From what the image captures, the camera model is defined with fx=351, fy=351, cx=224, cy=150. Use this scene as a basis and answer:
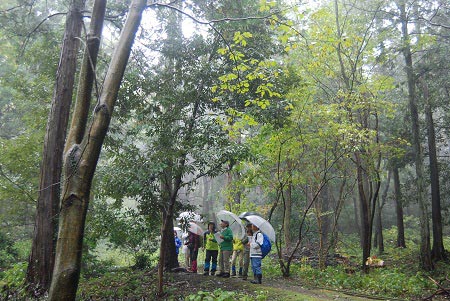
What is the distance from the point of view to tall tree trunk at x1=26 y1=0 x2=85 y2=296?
7.38 metres

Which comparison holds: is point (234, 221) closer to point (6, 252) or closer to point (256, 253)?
point (256, 253)

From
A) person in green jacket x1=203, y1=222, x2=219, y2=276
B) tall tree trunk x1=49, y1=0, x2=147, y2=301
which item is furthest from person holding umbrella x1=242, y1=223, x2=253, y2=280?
tall tree trunk x1=49, y1=0, x2=147, y2=301

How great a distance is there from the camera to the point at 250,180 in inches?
456

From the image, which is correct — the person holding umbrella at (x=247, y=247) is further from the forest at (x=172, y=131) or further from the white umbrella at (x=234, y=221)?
the forest at (x=172, y=131)

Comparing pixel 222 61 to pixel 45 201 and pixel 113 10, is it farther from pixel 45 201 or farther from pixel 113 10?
A: pixel 45 201

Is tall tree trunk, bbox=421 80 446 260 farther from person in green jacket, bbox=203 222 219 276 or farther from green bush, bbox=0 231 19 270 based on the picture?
green bush, bbox=0 231 19 270

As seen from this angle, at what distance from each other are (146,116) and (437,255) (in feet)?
41.1

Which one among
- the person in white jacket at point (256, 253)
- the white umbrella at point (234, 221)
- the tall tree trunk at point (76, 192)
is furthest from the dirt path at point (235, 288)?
the tall tree trunk at point (76, 192)

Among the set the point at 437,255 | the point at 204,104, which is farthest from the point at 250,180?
the point at 437,255

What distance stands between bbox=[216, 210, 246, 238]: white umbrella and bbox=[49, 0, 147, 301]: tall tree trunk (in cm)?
742

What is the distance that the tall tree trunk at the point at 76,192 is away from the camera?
2832 millimetres

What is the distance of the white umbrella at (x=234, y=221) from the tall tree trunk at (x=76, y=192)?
742 centimetres

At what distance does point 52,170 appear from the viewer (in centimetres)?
773

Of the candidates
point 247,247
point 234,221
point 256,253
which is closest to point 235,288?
point 256,253
